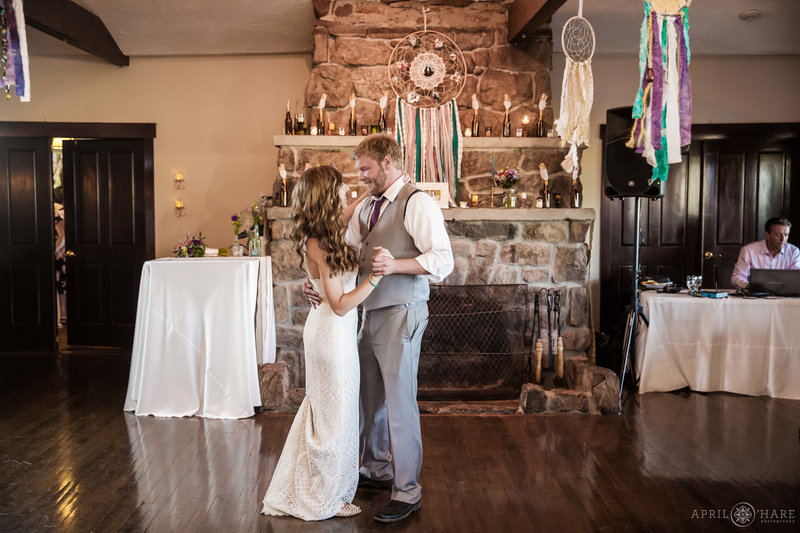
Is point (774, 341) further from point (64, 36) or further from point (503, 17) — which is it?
point (64, 36)

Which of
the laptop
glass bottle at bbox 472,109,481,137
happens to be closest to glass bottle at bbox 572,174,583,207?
glass bottle at bbox 472,109,481,137

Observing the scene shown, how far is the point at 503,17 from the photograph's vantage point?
585 centimetres

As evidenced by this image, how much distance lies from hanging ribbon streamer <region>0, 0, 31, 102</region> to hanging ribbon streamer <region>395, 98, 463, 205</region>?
9.35 feet

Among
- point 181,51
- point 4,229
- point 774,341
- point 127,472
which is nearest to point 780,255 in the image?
point 774,341

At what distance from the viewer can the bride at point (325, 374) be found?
8.98 feet

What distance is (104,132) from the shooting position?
677cm

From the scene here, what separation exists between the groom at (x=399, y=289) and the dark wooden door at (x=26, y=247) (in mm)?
5179

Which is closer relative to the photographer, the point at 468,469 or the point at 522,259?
the point at 468,469

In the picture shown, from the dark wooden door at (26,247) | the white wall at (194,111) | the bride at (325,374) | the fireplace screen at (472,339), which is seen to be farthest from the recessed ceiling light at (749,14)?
the dark wooden door at (26,247)

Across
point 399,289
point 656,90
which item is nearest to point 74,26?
point 399,289

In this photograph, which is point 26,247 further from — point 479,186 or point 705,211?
point 705,211

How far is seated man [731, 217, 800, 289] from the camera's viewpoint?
5535mm

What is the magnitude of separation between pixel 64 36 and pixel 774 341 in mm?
6359

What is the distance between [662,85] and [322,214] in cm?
208
